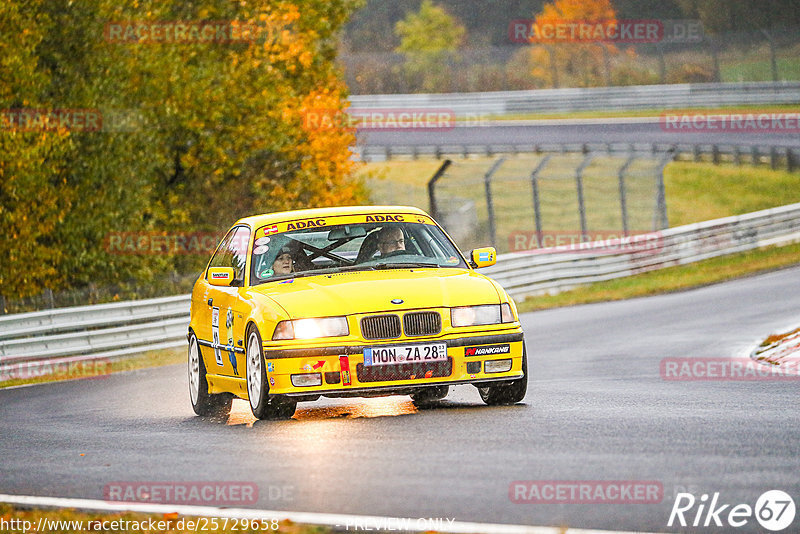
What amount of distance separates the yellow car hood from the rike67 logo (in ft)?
12.2

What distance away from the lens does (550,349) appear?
17.5 m

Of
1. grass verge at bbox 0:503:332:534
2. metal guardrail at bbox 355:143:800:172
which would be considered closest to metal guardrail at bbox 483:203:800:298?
metal guardrail at bbox 355:143:800:172

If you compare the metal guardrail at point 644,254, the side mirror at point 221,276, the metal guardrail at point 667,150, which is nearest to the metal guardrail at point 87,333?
the metal guardrail at point 644,254

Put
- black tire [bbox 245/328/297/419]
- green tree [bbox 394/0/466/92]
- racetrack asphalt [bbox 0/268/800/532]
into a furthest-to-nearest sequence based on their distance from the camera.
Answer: green tree [bbox 394/0/466/92] → black tire [bbox 245/328/297/419] → racetrack asphalt [bbox 0/268/800/532]

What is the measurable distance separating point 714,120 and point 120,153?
31088mm

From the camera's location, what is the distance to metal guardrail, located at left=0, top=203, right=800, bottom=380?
18.9 meters

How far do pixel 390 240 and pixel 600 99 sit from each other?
4685 cm

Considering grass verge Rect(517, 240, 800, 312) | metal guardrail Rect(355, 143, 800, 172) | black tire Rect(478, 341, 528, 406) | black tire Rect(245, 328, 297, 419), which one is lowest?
grass verge Rect(517, 240, 800, 312)

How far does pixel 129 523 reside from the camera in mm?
6582

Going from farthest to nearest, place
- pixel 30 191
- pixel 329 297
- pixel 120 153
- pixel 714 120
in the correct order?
pixel 714 120 < pixel 120 153 < pixel 30 191 < pixel 329 297

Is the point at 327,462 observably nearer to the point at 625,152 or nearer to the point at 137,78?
the point at 137,78

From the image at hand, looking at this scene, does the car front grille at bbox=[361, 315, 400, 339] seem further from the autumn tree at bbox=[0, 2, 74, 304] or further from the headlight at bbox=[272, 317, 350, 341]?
the autumn tree at bbox=[0, 2, 74, 304]

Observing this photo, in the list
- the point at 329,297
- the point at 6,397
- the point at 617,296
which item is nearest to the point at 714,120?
the point at 617,296

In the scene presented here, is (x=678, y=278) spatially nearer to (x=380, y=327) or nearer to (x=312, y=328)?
(x=380, y=327)
